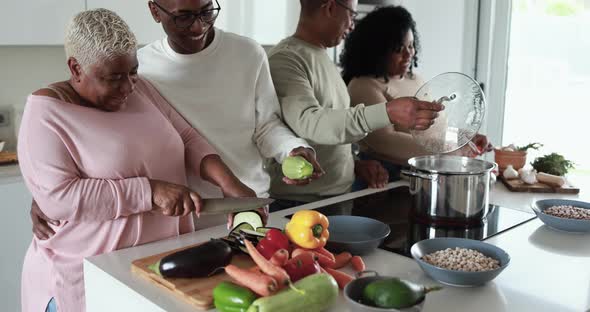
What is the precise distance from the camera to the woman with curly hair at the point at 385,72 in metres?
2.12

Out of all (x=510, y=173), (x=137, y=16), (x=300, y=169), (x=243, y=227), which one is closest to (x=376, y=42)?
(x=510, y=173)

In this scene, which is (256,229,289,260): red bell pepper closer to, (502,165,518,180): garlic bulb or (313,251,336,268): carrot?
(313,251,336,268): carrot

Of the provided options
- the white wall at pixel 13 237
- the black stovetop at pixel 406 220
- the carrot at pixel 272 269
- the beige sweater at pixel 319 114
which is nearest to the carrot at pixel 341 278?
the carrot at pixel 272 269

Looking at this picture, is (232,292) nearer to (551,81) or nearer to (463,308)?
(463,308)

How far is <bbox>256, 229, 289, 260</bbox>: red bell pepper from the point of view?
117cm

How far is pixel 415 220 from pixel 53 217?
0.89 meters

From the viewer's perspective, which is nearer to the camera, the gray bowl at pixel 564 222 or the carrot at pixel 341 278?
the carrot at pixel 341 278

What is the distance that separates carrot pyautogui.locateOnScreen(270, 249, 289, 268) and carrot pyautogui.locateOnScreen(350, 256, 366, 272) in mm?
180

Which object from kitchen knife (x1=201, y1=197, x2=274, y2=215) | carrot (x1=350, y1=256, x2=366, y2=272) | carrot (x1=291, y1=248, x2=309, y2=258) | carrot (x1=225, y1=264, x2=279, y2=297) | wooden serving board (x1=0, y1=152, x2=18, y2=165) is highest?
kitchen knife (x1=201, y1=197, x2=274, y2=215)

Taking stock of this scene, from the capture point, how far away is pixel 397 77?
2.28 meters

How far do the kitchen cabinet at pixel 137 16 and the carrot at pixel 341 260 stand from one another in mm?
1674

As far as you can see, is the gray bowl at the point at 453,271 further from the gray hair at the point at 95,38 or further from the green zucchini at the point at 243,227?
the gray hair at the point at 95,38

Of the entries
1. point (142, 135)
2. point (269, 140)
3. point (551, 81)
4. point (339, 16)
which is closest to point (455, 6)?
point (551, 81)

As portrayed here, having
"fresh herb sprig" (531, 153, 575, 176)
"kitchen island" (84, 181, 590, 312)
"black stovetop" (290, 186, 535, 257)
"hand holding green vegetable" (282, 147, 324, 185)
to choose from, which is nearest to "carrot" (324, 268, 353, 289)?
"kitchen island" (84, 181, 590, 312)
